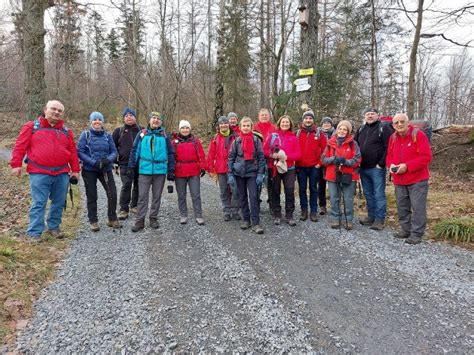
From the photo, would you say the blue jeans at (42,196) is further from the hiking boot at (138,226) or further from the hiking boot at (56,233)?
the hiking boot at (138,226)

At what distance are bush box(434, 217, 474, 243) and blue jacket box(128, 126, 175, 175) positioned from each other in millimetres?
4936

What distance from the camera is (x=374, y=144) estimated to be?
5512mm

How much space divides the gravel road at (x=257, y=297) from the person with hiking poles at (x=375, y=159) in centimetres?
68

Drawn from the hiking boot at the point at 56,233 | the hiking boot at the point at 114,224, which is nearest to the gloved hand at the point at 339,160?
the hiking boot at the point at 114,224

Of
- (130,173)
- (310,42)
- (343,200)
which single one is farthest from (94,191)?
(310,42)

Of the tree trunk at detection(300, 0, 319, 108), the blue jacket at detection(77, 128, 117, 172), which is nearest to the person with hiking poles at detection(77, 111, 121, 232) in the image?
the blue jacket at detection(77, 128, 117, 172)

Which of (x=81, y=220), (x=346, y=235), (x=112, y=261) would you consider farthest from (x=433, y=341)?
(x=81, y=220)

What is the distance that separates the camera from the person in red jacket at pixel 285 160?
569cm

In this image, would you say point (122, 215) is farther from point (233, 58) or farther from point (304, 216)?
point (233, 58)

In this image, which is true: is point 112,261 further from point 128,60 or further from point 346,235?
point 128,60

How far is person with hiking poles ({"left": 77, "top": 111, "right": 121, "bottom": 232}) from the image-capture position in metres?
5.37

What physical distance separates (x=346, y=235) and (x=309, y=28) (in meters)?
5.68

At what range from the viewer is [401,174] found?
5.03 m

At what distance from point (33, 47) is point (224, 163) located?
23.4ft
